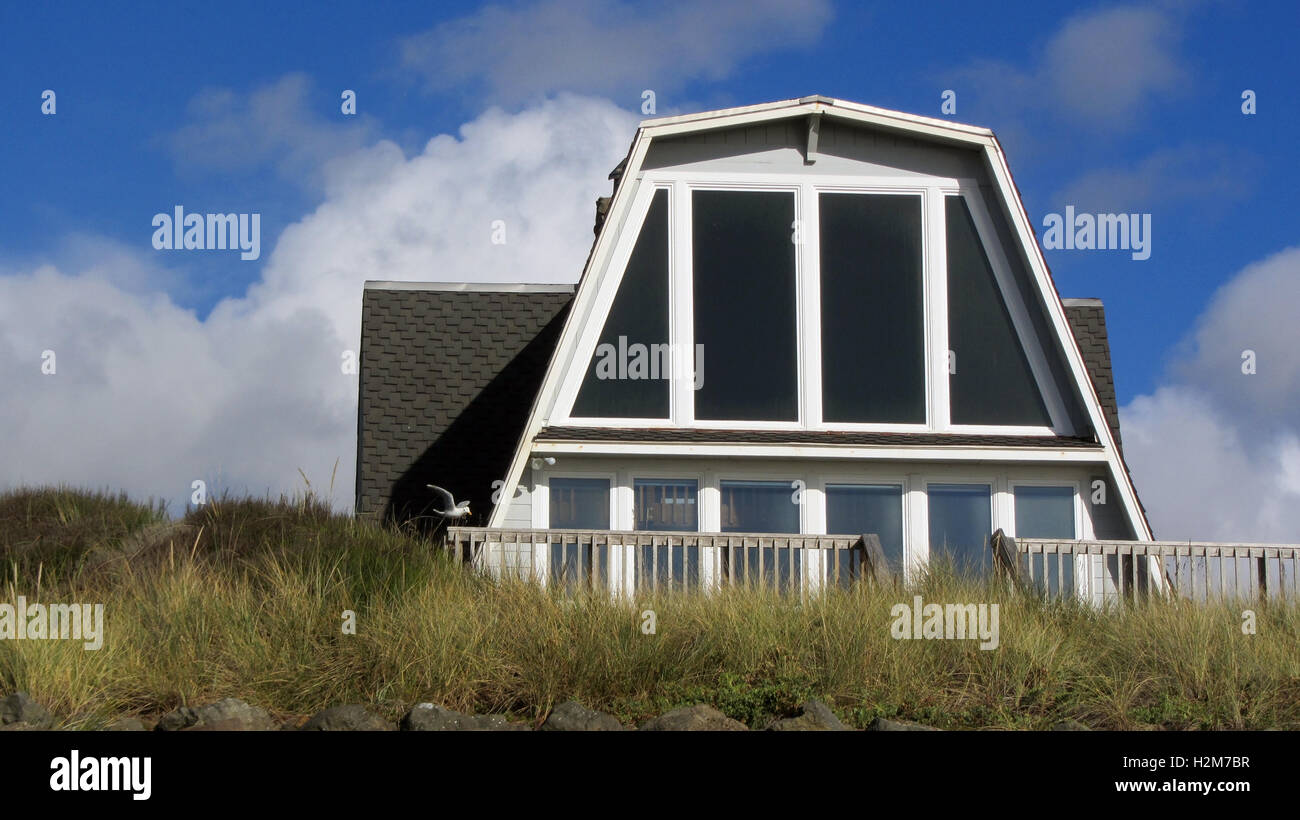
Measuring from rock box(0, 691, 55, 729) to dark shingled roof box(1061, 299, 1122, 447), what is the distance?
13703mm

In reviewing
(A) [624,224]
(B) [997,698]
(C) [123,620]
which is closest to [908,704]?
(B) [997,698]

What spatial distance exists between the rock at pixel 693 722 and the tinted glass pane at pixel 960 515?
777 centimetres

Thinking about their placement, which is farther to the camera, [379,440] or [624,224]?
[379,440]

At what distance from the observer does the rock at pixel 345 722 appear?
311 inches

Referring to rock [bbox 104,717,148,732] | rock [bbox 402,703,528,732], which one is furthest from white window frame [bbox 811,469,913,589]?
rock [bbox 104,717,148,732]

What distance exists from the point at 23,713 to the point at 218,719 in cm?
117

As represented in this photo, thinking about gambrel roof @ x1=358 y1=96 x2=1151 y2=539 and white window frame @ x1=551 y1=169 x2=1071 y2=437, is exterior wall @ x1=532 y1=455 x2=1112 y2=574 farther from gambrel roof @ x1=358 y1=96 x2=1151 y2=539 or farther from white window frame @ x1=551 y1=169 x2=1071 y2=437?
white window frame @ x1=551 y1=169 x2=1071 y2=437

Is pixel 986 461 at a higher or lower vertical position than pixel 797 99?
lower

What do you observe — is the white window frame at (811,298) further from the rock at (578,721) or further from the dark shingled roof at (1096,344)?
the rock at (578,721)

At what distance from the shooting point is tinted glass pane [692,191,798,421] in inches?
609

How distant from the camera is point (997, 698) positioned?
856 centimetres

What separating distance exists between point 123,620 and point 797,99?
10.1 metres
